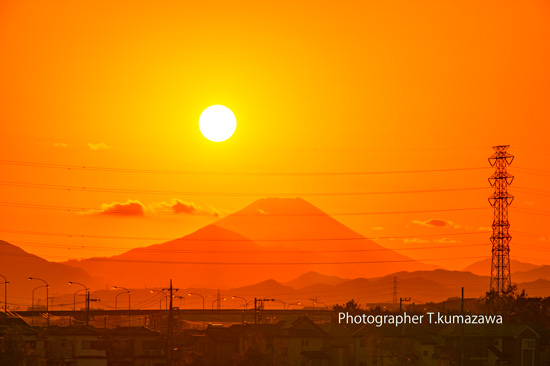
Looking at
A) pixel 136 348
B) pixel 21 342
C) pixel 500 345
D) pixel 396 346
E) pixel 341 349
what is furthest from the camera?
pixel 341 349

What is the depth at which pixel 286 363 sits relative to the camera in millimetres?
127062

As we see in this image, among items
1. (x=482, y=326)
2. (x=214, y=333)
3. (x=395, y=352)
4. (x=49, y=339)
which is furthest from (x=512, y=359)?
(x=49, y=339)

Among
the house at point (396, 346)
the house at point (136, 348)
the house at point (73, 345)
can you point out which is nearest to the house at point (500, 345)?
the house at point (396, 346)

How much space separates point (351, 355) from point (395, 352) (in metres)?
8.79

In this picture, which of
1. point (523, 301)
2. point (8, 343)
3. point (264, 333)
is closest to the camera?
point (8, 343)

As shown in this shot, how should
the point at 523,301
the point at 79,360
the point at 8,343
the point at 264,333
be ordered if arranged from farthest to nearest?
the point at 523,301 < the point at 264,333 < the point at 79,360 < the point at 8,343

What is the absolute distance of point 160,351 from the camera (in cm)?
12512

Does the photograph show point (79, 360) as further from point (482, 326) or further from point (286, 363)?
point (482, 326)

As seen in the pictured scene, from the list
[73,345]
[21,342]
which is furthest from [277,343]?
[21,342]

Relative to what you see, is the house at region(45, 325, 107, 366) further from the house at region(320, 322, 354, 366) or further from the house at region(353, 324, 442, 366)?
the house at region(353, 324, 442, 366)

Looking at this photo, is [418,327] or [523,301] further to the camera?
[523,301]

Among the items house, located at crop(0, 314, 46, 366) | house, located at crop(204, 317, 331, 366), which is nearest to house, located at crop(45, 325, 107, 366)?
house, located at crop(0, 314, 46, 366)

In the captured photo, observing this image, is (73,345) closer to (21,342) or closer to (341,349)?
(21,342)

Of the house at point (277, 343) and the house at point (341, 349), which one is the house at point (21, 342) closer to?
the house at point (277, 343)
